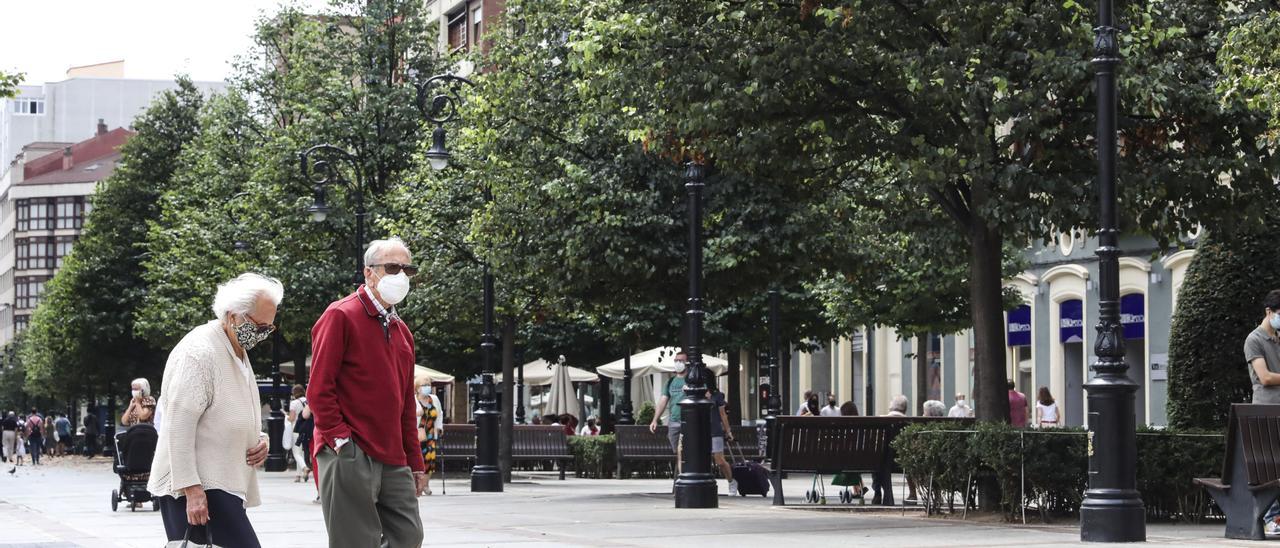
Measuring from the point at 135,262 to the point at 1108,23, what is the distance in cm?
5658

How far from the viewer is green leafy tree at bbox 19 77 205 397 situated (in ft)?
213

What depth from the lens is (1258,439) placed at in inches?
537

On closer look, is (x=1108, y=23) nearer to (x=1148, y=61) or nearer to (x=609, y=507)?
(x=1148, y=61)

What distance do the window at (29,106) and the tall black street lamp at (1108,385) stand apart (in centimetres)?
14839

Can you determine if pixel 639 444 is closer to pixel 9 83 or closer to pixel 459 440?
pixel 459 440

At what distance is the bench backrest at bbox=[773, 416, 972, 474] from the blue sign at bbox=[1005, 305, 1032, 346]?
77.2ft

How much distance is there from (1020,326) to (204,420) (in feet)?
120

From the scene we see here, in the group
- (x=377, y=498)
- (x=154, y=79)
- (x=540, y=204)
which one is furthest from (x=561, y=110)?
(x=154, y=79)

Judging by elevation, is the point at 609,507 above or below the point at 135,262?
below

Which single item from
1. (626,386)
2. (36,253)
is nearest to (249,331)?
(626,386)

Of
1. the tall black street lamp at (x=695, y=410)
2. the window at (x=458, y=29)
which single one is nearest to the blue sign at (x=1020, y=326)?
the window at (x=458, y=29)

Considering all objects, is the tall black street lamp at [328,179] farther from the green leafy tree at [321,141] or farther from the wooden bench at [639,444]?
the wooden bench at [639,444]

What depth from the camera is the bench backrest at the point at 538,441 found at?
104ft

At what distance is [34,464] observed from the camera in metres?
56.5
